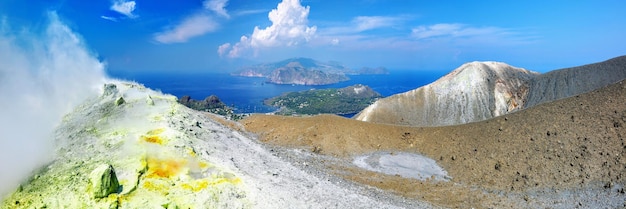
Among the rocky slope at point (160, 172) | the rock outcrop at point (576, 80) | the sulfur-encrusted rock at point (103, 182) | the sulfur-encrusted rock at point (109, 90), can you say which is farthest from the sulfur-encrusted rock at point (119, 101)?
the rock outcrop at point (576, 80)

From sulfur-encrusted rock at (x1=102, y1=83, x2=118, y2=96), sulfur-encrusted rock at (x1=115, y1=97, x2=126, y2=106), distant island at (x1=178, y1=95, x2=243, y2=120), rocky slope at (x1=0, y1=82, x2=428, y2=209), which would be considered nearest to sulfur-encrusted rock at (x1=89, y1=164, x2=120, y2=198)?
rocky slope at (x1=0, y1=82, x2=428, y2=209)

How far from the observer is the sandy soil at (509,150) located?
26.1 metres

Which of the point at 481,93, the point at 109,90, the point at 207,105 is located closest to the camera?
the point at 109,90

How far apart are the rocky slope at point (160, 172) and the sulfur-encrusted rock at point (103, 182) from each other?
0.04m

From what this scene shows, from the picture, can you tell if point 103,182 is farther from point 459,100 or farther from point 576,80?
point 576,80

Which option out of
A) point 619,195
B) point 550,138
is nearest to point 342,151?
point 550,138

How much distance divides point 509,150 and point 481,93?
5750cm

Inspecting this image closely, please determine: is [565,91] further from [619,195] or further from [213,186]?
[213,186]

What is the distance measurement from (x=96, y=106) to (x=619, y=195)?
36104 mm

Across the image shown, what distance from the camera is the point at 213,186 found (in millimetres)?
18453

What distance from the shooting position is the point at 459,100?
279 feet

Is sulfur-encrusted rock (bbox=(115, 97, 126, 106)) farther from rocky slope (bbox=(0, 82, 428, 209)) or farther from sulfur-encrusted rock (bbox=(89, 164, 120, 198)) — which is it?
sulfur-encrusted rock (bbox=(89, 164, 120, 198))

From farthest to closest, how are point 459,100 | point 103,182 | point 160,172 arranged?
point 459,100, point 160,172, point 103,182

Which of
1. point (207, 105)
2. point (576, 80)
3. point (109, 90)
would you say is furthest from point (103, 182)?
point (207, 105)
